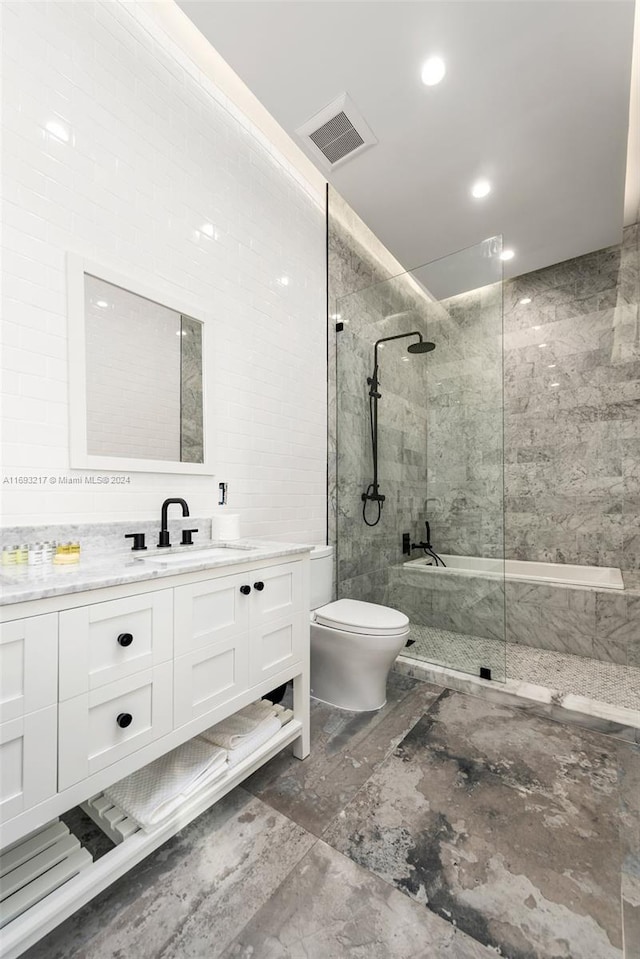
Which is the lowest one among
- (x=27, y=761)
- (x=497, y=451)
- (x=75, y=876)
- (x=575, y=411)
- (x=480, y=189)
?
(x=75, y=876)

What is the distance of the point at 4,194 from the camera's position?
1.26 meters

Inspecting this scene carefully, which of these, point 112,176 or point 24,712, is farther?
point 112,176

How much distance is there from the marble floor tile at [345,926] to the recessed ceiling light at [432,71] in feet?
9.83

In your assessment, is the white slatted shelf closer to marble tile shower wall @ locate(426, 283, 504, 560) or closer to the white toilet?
the white toilet

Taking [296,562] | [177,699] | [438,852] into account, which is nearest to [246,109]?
[296,562]

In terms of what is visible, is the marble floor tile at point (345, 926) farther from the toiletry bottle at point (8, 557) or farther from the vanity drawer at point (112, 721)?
the toiletry bottle at point (8, 557)

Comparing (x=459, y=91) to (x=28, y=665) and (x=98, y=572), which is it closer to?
(x=98, y=572)

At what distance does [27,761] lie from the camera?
85cm

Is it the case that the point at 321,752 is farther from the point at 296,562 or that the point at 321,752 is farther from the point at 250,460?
the point at 250,460

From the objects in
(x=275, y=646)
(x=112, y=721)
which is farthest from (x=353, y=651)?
(x=112, y=721)

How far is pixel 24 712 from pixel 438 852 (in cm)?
124

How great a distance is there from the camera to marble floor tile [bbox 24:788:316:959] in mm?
983

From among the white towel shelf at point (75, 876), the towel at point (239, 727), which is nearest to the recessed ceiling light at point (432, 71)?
the towel at point (239, 727)

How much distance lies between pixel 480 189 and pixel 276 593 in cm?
263
